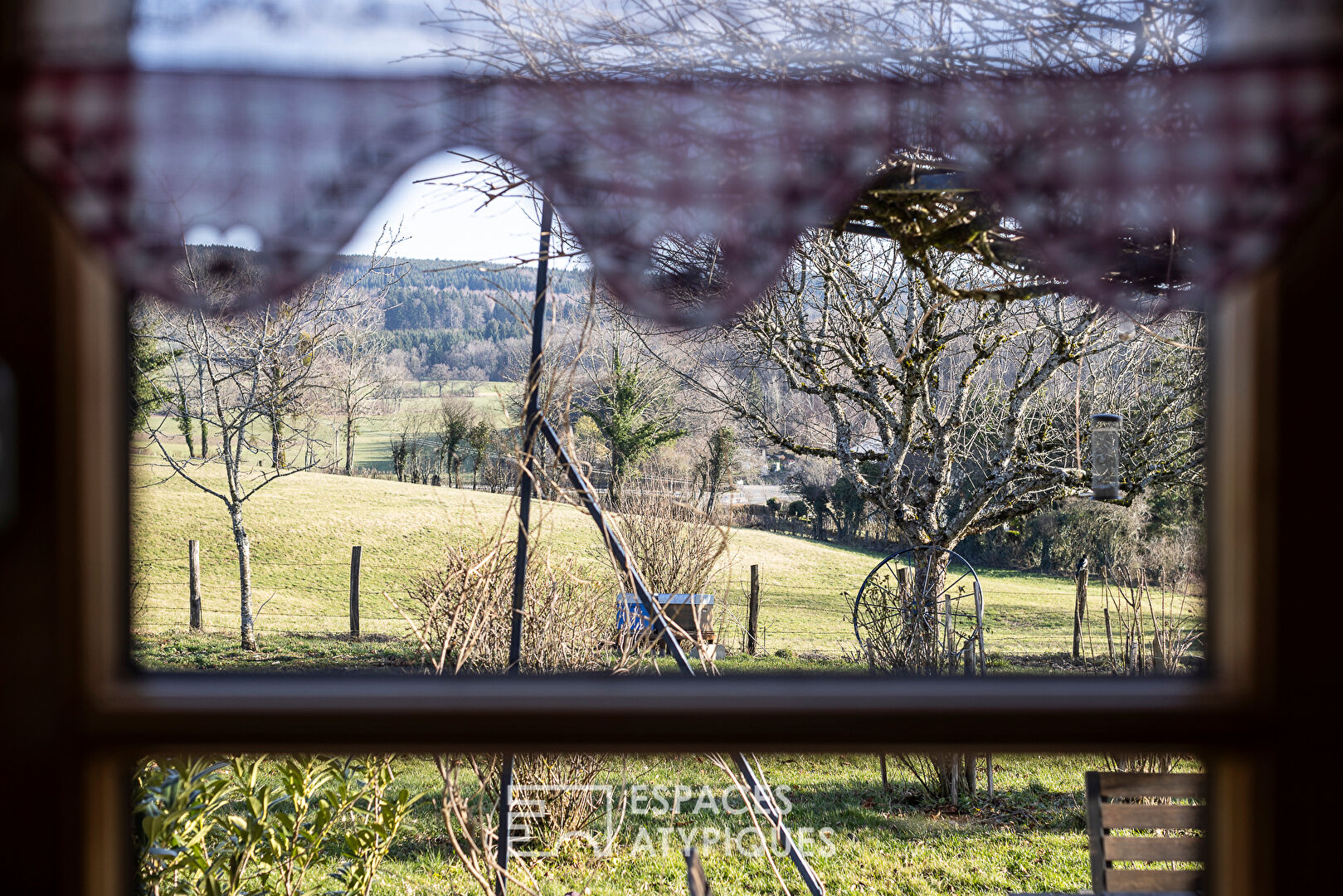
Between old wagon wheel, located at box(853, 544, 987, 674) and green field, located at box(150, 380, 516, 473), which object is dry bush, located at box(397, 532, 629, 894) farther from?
green field, located at box(150, 380, 516, 473)

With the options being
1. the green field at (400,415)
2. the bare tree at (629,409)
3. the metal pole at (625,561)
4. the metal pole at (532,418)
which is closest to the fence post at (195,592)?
the green field at (400,415)

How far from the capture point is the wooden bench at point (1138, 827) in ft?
7.52

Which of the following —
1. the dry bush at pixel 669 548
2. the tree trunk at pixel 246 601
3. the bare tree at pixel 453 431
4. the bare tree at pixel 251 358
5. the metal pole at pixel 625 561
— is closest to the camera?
the metal pole at pixel 625 561

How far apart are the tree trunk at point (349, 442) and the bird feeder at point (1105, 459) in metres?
8.53

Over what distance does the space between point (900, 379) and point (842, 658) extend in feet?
9.35

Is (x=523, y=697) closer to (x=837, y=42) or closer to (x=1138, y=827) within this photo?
(x=837, y=42)

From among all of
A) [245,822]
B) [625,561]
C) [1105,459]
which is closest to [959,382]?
[1105,459]

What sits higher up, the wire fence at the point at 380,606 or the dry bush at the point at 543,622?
the dry bush at the point at 543,622

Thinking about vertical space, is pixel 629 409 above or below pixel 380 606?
above

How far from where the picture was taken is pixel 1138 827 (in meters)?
2.37

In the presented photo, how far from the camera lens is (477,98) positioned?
3.09 feet

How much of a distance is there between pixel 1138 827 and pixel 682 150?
7.81 feet

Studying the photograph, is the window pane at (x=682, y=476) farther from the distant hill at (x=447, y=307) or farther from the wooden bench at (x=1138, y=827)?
the wooden bench at (x=1138, y=827)
